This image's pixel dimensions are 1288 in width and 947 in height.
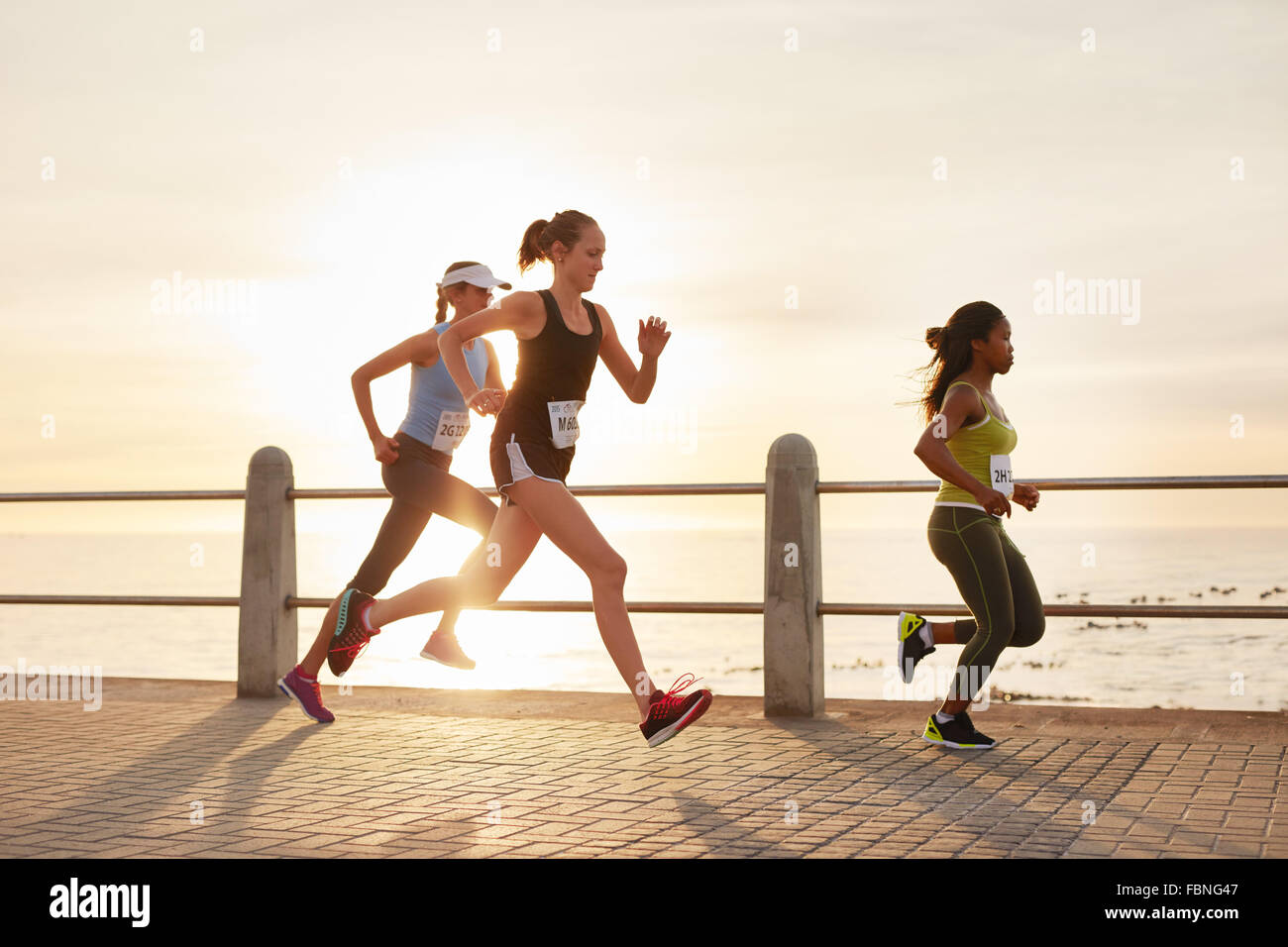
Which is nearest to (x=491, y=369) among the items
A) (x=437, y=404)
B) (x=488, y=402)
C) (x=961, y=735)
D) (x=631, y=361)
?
(x=437, y=404)

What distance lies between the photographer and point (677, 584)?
69562 mm

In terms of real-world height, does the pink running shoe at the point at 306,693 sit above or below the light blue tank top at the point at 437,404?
below

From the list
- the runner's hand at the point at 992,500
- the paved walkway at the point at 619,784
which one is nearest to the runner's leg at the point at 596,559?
the paved walkway at the point at 619,784

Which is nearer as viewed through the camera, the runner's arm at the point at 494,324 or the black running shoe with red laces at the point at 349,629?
the runner's arm at the point at 494,324

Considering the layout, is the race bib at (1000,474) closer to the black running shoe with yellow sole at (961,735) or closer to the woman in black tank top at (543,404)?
the black running shoe with yellow sole at (961,735)

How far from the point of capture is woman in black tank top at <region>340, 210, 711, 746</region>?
5859 millimetres

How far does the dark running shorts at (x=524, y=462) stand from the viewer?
602cm

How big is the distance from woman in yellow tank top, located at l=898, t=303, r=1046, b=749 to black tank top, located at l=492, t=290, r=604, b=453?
1.61 metres

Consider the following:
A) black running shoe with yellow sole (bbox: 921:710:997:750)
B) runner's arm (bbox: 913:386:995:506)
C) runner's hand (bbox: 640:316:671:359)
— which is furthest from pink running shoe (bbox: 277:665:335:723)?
runner's arm (bbox: 913:386:995:506)

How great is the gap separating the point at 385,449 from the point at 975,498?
2813 mm

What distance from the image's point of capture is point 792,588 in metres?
7.83

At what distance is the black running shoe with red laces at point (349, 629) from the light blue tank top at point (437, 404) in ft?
2.75

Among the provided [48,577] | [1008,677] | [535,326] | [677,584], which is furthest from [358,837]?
[48,577]

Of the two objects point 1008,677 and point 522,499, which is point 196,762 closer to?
point 522,499
